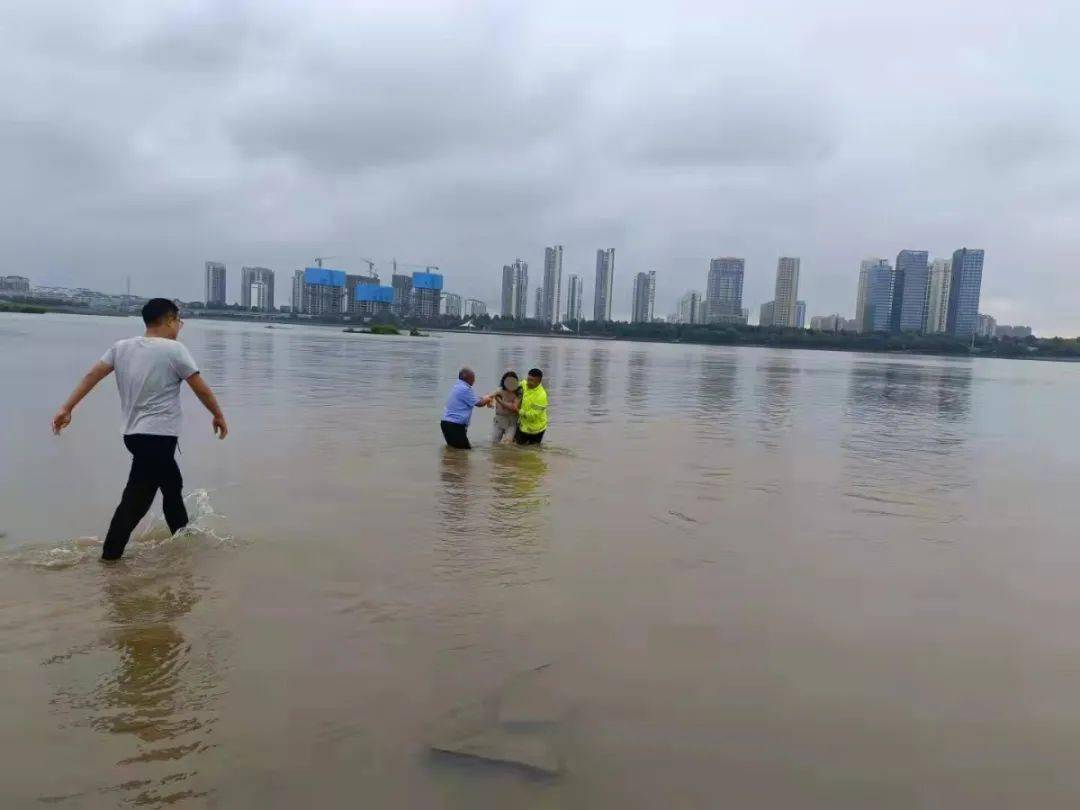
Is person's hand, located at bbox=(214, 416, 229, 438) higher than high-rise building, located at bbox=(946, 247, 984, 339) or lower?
lower

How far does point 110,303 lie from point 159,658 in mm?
222938

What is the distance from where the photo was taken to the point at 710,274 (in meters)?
185

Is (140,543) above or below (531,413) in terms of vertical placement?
below

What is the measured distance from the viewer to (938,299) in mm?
156250

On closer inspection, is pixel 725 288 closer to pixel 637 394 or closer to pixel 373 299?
pixel 373 299

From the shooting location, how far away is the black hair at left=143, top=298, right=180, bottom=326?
230 inches

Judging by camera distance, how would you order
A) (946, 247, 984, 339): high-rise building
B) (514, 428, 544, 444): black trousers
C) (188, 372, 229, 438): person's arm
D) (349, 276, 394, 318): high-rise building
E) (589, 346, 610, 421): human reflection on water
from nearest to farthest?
(188, 372, 229, 438): person's arm, (514, 428, 544, 444): black trousers, (589, 346, 610, 421): human reflection on water, (946, 247, 984, 339): high-rise building, (349, 276, 394, 318): high-rise building

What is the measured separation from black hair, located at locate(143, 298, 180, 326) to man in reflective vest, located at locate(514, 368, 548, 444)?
7.03m

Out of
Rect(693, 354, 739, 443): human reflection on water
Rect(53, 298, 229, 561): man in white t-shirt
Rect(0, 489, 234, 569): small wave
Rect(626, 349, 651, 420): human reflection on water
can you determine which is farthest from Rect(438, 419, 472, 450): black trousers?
Rect(626, 349, 651, 420): human reflection on water

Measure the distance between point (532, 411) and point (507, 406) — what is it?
44 cm

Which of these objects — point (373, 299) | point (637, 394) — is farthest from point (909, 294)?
point (637, 394)

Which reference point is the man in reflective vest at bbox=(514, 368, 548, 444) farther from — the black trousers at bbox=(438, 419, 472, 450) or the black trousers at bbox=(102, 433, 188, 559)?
the black trousers at bbox=(102, 433, 188, 559)

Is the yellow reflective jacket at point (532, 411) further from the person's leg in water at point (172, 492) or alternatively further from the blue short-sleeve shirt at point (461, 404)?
the person's leg in water at point (172, 492)

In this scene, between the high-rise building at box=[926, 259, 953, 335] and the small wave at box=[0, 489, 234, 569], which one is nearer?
the small wave at box=[0, 489, 234, 569]
